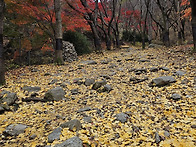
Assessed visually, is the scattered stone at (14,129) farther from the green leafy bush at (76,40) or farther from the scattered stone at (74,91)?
the green leafy bush at (76,40)

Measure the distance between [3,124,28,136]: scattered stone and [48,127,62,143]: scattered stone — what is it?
3.03ft

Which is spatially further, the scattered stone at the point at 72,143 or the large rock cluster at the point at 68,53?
the large rock cluster at the point at 68,53

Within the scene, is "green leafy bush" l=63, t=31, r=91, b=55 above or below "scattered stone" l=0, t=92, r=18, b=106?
A: above

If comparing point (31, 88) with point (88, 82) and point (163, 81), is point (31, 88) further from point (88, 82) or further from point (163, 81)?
point (163, 81)

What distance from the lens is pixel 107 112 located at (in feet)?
14.9

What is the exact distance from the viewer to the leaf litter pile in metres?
3.40

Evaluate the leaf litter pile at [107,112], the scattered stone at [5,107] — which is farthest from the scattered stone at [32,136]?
the scattered stone at [5,107]

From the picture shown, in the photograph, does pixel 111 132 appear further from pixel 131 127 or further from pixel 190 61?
pixel 190 61

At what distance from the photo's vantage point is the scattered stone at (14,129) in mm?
3708

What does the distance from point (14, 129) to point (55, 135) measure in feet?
4.12

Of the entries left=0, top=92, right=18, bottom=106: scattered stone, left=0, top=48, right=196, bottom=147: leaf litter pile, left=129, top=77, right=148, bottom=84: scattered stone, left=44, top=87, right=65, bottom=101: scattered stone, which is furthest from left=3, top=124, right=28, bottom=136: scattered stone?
left=129, top=77, right=148, bottom=84: scattered stone

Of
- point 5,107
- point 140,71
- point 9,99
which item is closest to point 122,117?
point 5,107

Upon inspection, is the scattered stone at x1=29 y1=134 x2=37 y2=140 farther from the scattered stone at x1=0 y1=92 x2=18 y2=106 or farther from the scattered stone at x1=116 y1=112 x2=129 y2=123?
the scattered stone at x1=116 y1=112 x2=129 y2=123

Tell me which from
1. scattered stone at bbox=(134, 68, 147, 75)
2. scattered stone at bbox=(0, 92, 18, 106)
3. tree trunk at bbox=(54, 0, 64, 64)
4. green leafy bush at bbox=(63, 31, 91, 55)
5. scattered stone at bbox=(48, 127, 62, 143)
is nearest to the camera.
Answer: scattered stone at bbox=(48, 127, 62, 143)
